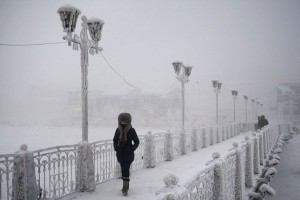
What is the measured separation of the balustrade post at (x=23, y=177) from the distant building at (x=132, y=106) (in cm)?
5267

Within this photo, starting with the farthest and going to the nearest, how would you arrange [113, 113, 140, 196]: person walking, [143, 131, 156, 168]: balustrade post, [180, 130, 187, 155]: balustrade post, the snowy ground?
the snowy ground
[180, 130, 187, 155]: balustrade post
[143, 131, 156, 168]: balustrade post
[113, 113, 140, 196]: person walking

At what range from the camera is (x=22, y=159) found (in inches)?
221

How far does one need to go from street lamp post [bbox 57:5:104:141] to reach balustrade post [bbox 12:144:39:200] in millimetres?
2109

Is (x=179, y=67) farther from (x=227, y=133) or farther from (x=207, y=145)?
(x=227, y=133)

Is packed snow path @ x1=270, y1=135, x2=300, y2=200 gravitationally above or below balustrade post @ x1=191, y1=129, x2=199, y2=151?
below

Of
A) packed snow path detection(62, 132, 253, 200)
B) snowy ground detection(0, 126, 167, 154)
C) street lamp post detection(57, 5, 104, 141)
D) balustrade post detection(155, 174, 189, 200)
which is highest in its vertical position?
street lamp post detection(57, 5, 104, 141)

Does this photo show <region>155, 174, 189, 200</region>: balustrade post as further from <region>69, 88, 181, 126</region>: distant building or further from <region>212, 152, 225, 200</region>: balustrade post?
<region>69, 88, 181, 126</region>: distant building

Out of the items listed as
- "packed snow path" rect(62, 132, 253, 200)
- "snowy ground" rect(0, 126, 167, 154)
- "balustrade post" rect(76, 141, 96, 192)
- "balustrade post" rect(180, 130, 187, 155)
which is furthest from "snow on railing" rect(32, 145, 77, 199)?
"snowy ground" rect(0, 126, 167, 154)

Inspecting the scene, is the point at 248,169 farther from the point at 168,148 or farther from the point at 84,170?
the point at 84,170

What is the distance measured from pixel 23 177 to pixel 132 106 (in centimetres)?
6169

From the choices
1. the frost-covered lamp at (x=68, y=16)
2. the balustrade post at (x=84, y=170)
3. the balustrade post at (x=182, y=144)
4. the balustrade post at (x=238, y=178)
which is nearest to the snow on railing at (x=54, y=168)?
the balustrade post at (x=84, y=170)

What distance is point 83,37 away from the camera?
26.3ft

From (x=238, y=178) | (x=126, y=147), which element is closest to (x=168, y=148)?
(x=126, y=147)

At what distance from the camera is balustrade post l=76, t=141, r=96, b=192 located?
23.7 ft
